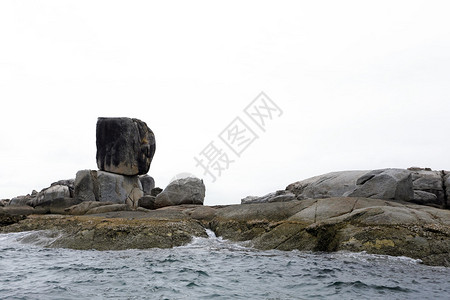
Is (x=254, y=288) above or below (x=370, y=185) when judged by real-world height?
below

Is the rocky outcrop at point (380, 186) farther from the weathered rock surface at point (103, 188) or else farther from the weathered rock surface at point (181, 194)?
the weathered rock surface at point (103, 188)

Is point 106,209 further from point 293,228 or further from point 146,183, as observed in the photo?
point 146,183

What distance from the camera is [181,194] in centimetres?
3150

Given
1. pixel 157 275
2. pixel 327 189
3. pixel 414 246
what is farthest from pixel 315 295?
pixel 327 189

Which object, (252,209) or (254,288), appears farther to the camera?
(252,209)

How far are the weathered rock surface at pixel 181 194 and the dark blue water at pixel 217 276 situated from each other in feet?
44.9

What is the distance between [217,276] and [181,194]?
1920 centimetres

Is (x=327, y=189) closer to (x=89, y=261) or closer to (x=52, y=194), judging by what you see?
(x=89, y=261)

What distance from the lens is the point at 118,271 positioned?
527 inches

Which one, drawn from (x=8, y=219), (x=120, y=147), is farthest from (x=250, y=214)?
(x=120, y=147)

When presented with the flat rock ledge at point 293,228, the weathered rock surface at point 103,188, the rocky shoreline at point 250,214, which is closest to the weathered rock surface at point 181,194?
the rocky shoreline at point 250,214

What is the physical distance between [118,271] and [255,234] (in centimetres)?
857

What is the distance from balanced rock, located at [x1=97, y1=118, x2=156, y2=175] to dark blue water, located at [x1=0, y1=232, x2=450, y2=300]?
20547mm

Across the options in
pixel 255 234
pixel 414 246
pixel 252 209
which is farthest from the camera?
pixel 252 209
